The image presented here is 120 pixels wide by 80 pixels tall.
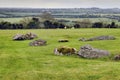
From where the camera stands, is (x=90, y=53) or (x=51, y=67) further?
(x=90, y=53)

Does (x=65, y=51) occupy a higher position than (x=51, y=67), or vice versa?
(x=65, y=51)

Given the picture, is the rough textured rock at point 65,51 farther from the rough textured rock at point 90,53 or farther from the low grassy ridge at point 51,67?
the rough textured rock at point 90,53

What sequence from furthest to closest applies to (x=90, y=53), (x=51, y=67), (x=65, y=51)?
(x=65, y=51) < (x=90, y=53) < (x=51, y=67)

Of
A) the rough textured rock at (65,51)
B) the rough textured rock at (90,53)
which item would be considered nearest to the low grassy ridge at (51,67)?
the rough textured rock at (65,51)

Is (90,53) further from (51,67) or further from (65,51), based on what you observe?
(51,67)

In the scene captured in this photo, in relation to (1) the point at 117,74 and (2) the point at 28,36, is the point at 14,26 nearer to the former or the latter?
(2) the point at 28,36

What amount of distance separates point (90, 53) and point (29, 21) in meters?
97.8

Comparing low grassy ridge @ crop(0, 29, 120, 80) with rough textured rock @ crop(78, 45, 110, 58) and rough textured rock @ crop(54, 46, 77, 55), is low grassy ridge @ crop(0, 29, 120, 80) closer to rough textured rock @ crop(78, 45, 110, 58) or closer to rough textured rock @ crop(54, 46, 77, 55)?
rough textured rock @ crop(54, 46, 77, 55)

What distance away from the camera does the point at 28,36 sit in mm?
58844

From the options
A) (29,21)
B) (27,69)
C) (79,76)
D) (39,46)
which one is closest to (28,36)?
(39,46)

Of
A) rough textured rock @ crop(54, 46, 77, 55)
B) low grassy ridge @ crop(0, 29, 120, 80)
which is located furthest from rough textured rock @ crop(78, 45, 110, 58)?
rough textured rock @ crop(54, 46, 77, 55)

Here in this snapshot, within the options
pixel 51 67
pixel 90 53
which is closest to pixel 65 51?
pixel 90 53

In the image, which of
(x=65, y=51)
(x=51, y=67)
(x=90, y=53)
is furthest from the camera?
(x=65, y=51)

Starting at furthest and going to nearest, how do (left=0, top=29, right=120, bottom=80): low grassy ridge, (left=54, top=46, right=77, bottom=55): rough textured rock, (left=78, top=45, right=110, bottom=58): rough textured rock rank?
(left=54, top=46, right=77, bottom=55): rough textured rock
(left=78, top=45, right=110, bottom=58): rough textured rock
(left=0, top=29, right=120, bottom=80): low grassy ridge
